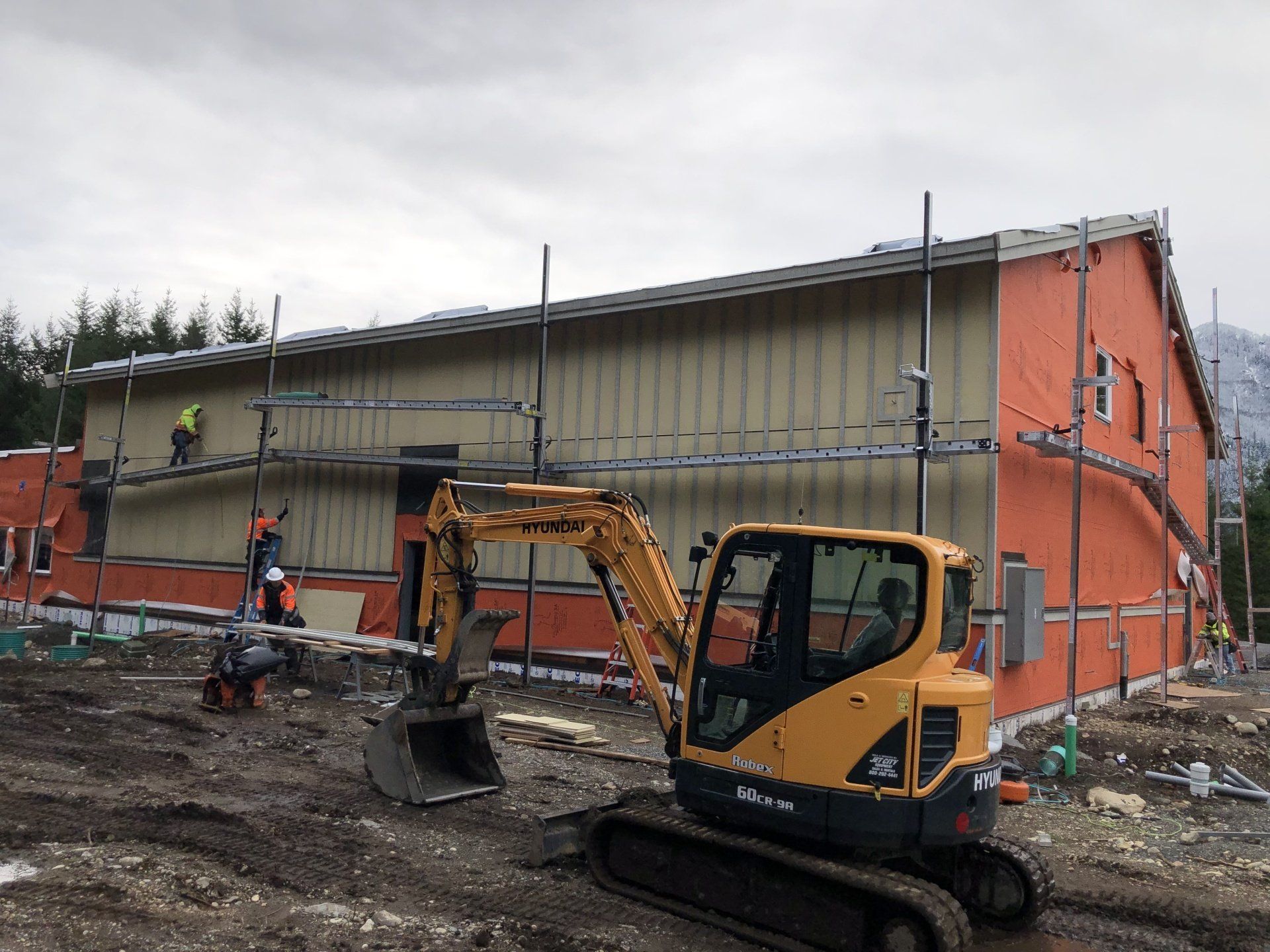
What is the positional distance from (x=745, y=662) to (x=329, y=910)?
284 cm

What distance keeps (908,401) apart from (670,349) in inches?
159

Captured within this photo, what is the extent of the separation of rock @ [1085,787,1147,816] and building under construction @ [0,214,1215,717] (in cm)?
200

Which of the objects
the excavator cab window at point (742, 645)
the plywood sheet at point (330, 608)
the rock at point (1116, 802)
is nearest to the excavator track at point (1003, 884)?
the excavator cab window at point (742, 645)

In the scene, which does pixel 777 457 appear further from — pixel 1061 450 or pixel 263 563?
pixel 263 563

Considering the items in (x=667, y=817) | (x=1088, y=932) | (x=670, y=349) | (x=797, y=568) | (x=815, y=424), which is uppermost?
(x=670, y=349)

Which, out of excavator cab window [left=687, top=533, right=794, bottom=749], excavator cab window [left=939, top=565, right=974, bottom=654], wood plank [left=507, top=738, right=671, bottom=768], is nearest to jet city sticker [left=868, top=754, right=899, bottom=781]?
excavator cab window [left=687, top=533, right=794, bottom=749]

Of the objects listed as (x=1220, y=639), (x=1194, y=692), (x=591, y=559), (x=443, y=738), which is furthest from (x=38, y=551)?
(x=1220, y=639)

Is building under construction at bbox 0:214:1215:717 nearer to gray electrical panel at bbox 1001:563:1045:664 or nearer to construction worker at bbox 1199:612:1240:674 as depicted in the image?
gray electrical panel at bbox 1001:563:1045:664

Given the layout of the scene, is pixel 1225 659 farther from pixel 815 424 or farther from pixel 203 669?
pixel 203 669

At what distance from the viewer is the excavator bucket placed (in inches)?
311

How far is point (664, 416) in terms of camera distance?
14367mm

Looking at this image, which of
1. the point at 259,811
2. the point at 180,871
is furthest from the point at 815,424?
the point at 180,871

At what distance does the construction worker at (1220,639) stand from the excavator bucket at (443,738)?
60.8 ft

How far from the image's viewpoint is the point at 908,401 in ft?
37.8
